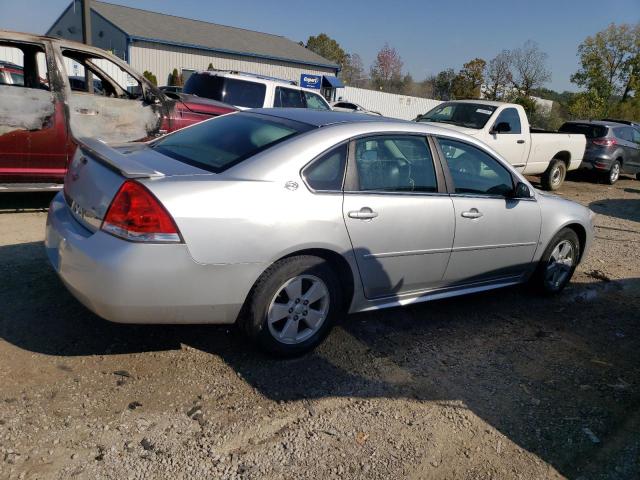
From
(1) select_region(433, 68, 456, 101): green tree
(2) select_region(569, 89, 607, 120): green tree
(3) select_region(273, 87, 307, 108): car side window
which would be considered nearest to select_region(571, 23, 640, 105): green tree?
(2) select_region(569, 89, 607, 120): green tree

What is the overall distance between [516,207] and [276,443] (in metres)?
2.88

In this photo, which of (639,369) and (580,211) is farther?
(580,211)

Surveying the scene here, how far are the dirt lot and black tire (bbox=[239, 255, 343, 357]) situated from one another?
0.12 metres

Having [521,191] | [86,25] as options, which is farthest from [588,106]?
[521,191]

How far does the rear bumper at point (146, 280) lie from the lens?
2836mm

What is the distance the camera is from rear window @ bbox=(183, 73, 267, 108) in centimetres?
1012

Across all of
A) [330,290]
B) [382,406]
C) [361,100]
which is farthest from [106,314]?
[361,100]

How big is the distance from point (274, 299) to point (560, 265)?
3242 millimetres

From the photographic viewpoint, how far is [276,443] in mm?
2762

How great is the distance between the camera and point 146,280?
2.85m

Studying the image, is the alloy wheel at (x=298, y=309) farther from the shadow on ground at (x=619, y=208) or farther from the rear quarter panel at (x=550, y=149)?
the rear quarter panel at (x=550, y=149)

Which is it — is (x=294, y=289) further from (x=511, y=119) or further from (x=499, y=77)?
(x=499, y=77)

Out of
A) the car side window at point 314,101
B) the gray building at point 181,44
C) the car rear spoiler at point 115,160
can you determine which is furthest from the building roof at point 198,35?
the car rear spoiler at point 115,160

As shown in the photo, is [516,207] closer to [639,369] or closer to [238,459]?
[639,369]
